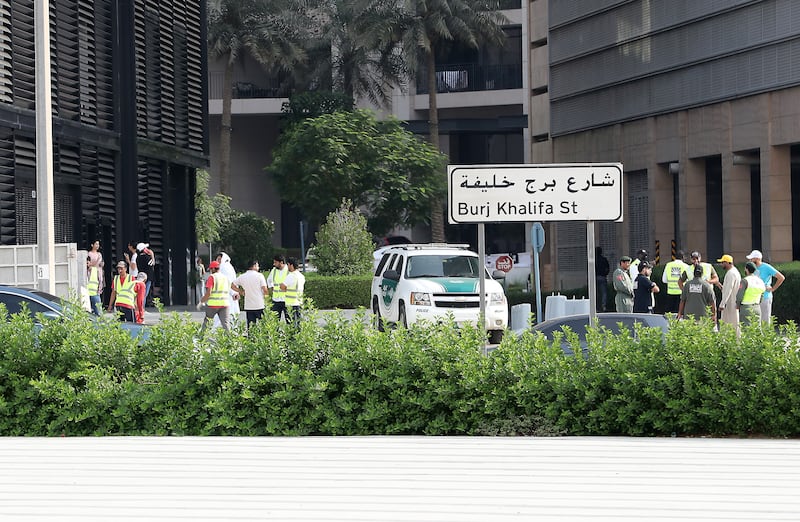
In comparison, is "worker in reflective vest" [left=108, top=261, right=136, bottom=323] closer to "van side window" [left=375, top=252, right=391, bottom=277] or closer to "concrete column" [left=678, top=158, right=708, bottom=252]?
"van side window" [left=375, top=252, right=391, bottom=277]

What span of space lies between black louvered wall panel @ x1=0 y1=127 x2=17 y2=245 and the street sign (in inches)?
753

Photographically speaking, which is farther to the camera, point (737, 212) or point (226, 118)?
point (226, 118)

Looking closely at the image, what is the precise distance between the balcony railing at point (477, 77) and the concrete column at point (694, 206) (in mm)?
36094

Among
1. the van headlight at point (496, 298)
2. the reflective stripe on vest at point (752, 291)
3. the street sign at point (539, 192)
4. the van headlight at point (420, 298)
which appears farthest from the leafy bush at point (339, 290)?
the street sign at point (539, 192)

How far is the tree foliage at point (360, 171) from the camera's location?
61.4 metres

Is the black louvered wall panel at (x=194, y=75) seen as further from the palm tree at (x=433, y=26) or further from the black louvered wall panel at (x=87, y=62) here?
the palm tree at (x=433, y=26)

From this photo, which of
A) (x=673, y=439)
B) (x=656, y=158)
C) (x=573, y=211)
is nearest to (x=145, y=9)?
(x=656, y=158)

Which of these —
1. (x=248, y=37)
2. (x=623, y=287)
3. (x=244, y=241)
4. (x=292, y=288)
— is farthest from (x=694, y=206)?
(x=248, y=37)

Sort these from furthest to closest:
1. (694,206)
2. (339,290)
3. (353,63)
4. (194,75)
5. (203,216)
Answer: (353,63), (203,216), (694,206), (339,290), (194,75)

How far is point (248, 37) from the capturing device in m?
76.9

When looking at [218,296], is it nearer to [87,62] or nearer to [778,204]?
[87,62]

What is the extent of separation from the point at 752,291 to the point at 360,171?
39.9m

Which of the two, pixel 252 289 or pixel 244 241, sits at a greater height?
pixel 244 241

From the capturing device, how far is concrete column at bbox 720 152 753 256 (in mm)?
44125
